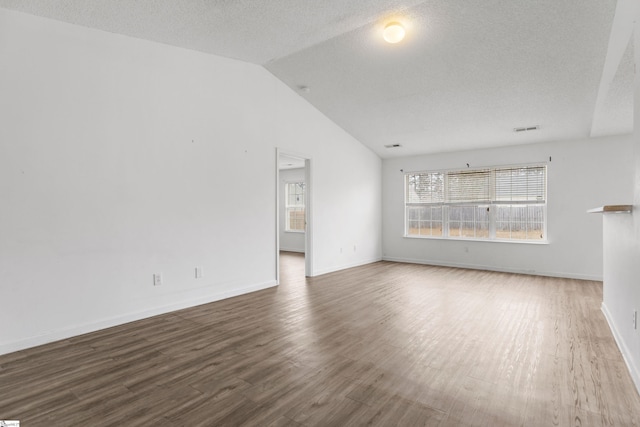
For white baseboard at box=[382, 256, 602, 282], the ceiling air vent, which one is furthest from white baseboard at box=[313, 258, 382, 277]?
the ceiling air vent

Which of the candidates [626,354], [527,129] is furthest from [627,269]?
[527,129]

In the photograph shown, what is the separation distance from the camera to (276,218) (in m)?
5.18

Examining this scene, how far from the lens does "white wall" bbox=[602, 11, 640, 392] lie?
215cm

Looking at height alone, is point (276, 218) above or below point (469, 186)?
below

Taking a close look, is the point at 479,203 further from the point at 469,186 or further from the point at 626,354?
the point at 626,354

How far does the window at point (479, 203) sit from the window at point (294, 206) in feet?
10.5

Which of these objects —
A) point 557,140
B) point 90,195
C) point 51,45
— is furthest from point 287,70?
point 557,140

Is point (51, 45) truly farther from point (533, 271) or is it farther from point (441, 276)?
point (533, 271)

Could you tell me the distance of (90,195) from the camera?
3.22 m

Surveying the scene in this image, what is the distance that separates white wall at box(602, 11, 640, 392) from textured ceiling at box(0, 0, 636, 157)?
1315 millimetres

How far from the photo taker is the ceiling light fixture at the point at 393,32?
3.48 m

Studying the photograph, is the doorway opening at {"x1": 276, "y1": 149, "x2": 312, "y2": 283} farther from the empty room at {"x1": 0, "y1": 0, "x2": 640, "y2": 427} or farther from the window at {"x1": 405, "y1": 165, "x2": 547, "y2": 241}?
the empty room at {"x1": 0, "y1": 0, "x2": 640, "y2": 427}

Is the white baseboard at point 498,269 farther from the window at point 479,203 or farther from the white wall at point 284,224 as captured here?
the white wall at point 284,224

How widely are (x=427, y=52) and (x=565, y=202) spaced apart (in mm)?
3907
